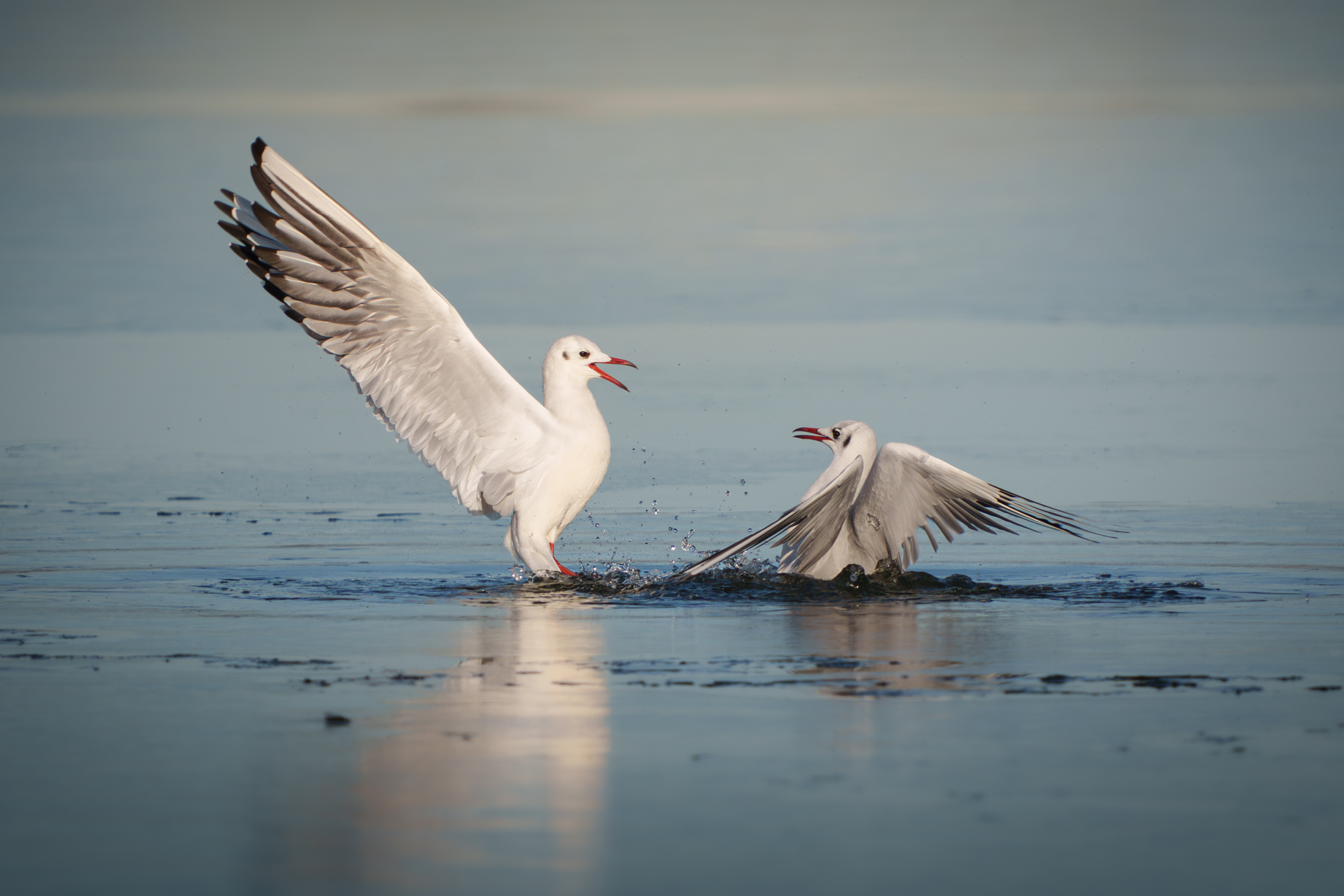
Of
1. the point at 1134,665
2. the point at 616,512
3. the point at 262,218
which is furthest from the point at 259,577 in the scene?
the point at 1134,665

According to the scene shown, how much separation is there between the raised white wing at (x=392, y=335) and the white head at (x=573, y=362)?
34 centimetres

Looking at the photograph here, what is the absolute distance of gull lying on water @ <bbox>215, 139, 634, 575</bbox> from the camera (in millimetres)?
→ 9719

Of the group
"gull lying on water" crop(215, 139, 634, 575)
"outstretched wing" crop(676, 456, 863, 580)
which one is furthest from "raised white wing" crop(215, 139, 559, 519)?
"outstretched wing" crop(676, 456, 863, 580)

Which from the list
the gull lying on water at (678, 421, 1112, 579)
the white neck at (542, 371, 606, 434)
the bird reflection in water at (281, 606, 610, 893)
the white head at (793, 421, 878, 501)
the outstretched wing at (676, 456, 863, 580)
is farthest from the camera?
the white neck at (542, 371, 606, 434)

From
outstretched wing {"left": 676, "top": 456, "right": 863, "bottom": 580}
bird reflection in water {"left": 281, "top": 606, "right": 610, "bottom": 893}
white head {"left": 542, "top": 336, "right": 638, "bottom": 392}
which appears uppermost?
white head {"left": 542, "top": 336, "right": 638, "bottom": 392}

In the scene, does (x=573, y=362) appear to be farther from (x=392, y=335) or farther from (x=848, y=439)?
(x=848, y=439)

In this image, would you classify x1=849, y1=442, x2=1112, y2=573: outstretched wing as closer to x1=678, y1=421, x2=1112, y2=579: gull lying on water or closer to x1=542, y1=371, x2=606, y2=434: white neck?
x1=678, y1=421, x2=1112, y2=579: gull lying on water

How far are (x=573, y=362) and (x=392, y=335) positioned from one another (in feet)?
4.13

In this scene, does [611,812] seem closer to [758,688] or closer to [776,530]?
[758,688]

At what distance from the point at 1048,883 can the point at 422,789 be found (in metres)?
1.75

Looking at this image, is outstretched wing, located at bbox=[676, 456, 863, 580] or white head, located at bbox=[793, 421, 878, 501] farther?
white head, located at bbox=[793, 421, 878, 501]

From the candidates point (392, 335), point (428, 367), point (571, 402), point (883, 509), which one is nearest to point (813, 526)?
point (883, 509)

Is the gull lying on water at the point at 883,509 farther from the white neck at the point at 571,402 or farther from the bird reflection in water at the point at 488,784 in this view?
the bird reflection in water at the point at 488,784

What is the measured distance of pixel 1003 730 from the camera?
16.3ft
